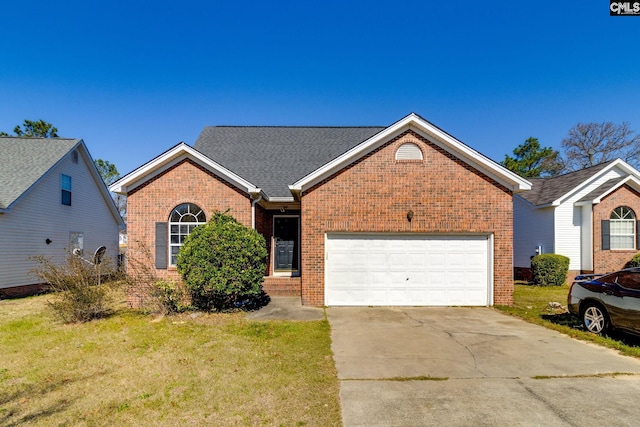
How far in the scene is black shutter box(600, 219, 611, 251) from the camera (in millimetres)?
15367

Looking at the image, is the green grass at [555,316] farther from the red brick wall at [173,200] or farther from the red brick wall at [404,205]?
the red brick wall at [173,200]

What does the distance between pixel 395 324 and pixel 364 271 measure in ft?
7.73

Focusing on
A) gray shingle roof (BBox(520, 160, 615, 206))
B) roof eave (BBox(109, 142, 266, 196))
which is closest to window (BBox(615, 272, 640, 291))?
roof eave (BBox(109, 142, 266, 196))

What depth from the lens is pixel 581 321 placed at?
26.0 feet

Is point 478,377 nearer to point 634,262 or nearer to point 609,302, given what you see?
point 609,302

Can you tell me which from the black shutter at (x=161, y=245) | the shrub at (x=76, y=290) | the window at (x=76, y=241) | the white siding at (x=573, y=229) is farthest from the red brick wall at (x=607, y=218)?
the window at (x=76, y=241)

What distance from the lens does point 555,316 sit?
9.33 m

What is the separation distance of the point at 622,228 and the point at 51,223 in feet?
86.5

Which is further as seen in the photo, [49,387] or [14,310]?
[14,310]

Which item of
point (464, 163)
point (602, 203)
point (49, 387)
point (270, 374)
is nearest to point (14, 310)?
point (49, 387)

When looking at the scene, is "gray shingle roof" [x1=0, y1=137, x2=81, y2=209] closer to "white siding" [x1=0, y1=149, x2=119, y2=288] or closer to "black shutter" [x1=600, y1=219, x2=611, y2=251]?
"white siding" [x1=0, y1=149, x2=119, y2=288]

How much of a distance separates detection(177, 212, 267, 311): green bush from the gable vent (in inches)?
204

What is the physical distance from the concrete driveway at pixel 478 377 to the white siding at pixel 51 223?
35.2ft

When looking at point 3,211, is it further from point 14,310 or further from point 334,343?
point 334,343
